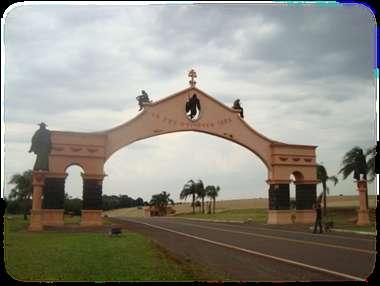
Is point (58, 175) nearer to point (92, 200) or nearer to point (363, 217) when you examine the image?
point (92, 200)

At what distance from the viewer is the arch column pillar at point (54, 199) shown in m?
20.0

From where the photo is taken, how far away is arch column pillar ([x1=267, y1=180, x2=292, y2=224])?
2527 cm

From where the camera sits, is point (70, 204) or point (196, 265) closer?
point (196, 265)

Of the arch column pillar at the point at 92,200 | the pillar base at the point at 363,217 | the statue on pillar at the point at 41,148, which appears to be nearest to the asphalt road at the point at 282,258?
the statue on pillar at the point at 41,148

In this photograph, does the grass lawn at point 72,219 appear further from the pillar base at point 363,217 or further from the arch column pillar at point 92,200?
the pillar base at point 363,217

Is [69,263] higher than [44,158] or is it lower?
lower

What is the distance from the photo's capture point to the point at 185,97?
24.2m

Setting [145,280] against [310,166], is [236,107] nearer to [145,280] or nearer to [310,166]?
[310,166]


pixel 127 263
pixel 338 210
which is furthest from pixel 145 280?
pixel 338 210

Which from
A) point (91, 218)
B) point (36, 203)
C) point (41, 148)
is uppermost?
point (41, 148)

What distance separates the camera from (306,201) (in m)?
25.4

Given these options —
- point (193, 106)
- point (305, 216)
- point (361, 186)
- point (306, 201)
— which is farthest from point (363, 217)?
point (193, 106)

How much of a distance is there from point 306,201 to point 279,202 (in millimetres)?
1389

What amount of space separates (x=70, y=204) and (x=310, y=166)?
39.7 ft
